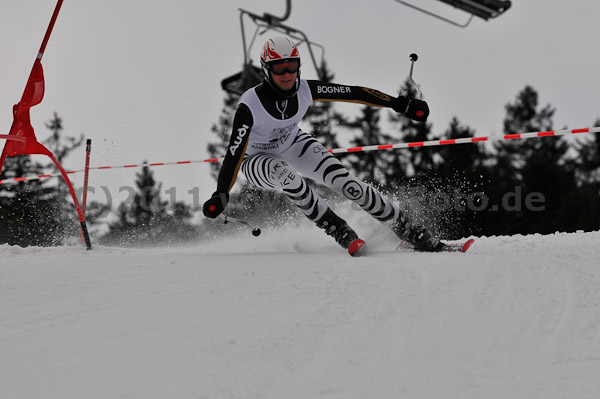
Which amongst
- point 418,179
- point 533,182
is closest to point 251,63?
point 418,179

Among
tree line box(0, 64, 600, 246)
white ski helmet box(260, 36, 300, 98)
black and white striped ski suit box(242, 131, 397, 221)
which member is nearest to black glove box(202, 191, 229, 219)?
black and white striped ski suit box(242, 131, 397, 221)

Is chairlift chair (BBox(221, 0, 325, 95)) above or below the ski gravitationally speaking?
above

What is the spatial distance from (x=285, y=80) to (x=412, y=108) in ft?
3.50

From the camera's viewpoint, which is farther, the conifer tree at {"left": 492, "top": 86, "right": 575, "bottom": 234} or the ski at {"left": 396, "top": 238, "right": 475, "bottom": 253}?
the conifer tree at {"left": 492, "top": 86, "right": 575, "bottom": 234}

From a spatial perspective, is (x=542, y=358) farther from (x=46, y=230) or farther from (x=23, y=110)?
(x=46, y=230)

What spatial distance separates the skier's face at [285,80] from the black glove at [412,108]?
0.88 metres

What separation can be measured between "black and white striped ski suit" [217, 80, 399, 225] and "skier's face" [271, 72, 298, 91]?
4.3 inches

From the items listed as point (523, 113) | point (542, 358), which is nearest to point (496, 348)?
point (542, 358)

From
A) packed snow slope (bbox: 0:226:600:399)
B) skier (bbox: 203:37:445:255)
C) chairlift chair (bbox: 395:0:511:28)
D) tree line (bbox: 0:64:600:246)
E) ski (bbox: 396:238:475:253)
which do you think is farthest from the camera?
tree line (bbox: 0:64:600:246)

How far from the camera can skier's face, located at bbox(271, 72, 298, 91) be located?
3.95 metres

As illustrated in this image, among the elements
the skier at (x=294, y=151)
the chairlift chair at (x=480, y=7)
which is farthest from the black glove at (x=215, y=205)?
the chairlift chair at (x=480, y=7)

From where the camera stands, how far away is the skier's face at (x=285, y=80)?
156 inches

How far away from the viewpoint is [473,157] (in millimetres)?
25984

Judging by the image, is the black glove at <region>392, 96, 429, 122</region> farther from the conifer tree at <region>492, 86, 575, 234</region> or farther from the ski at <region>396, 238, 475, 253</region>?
the conifer tree at <region>492, 86, 575, 234</region>
